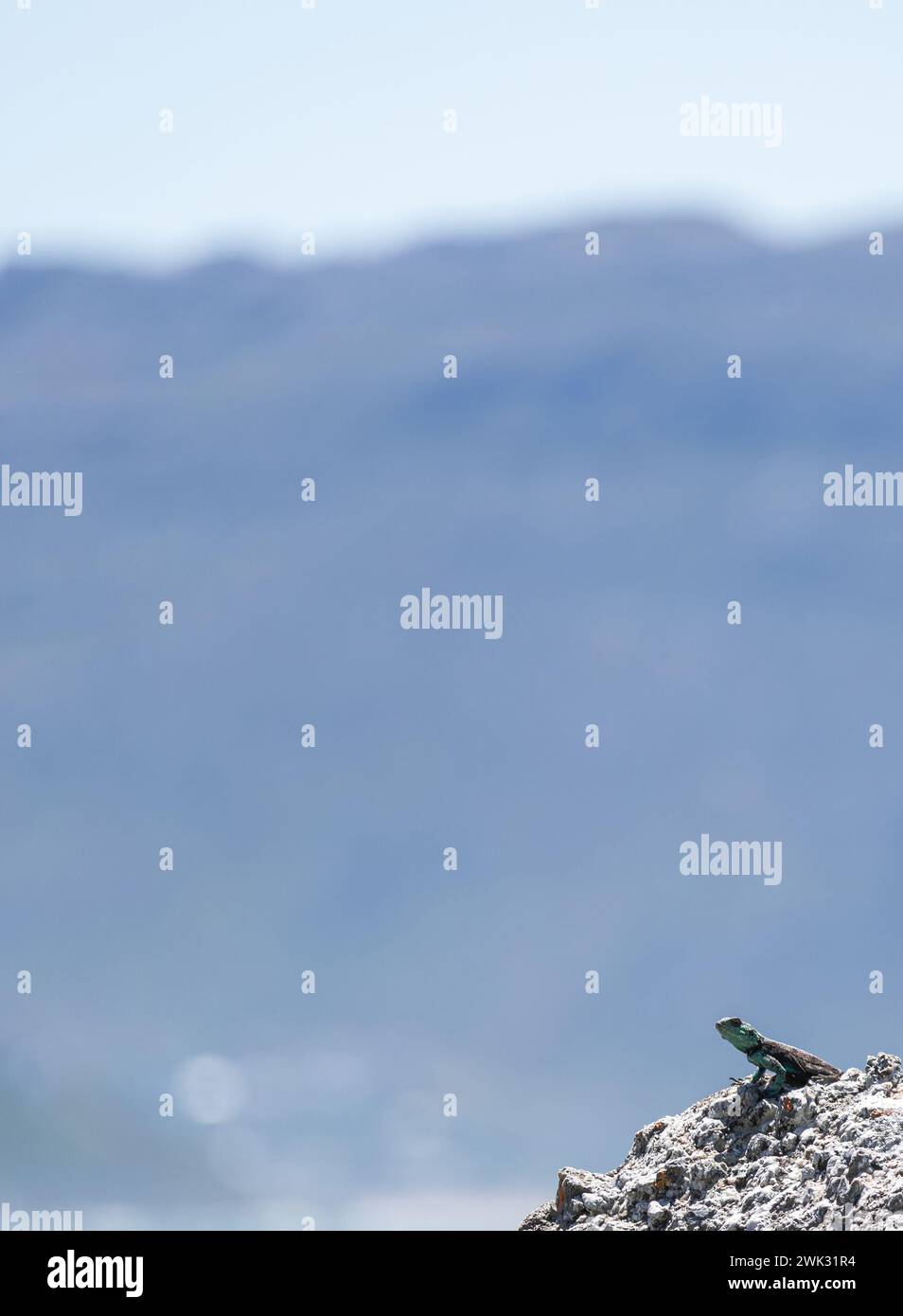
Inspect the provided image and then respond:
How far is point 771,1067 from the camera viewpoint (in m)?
16.9

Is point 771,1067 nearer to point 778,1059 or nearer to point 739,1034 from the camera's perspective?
point 778,1059

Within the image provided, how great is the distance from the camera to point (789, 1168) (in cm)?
1589

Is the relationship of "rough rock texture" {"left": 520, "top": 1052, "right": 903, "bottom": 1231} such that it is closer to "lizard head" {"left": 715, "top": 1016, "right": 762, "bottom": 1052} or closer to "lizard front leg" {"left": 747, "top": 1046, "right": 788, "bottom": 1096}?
"lizard front leg" {"left": 747, "top": 1046, "right": 788, "bottom": 1096}

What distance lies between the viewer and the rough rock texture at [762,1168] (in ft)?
49.0

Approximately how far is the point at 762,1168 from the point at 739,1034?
1310mm

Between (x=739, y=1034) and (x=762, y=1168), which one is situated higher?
(x=739, y=1034)

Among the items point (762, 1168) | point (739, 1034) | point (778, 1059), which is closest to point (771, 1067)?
point (778, 1059)

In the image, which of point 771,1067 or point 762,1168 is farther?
point 771,1067

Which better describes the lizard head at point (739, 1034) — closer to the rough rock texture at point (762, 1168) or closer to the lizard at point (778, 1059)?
the lizard at point (778, 1059)
